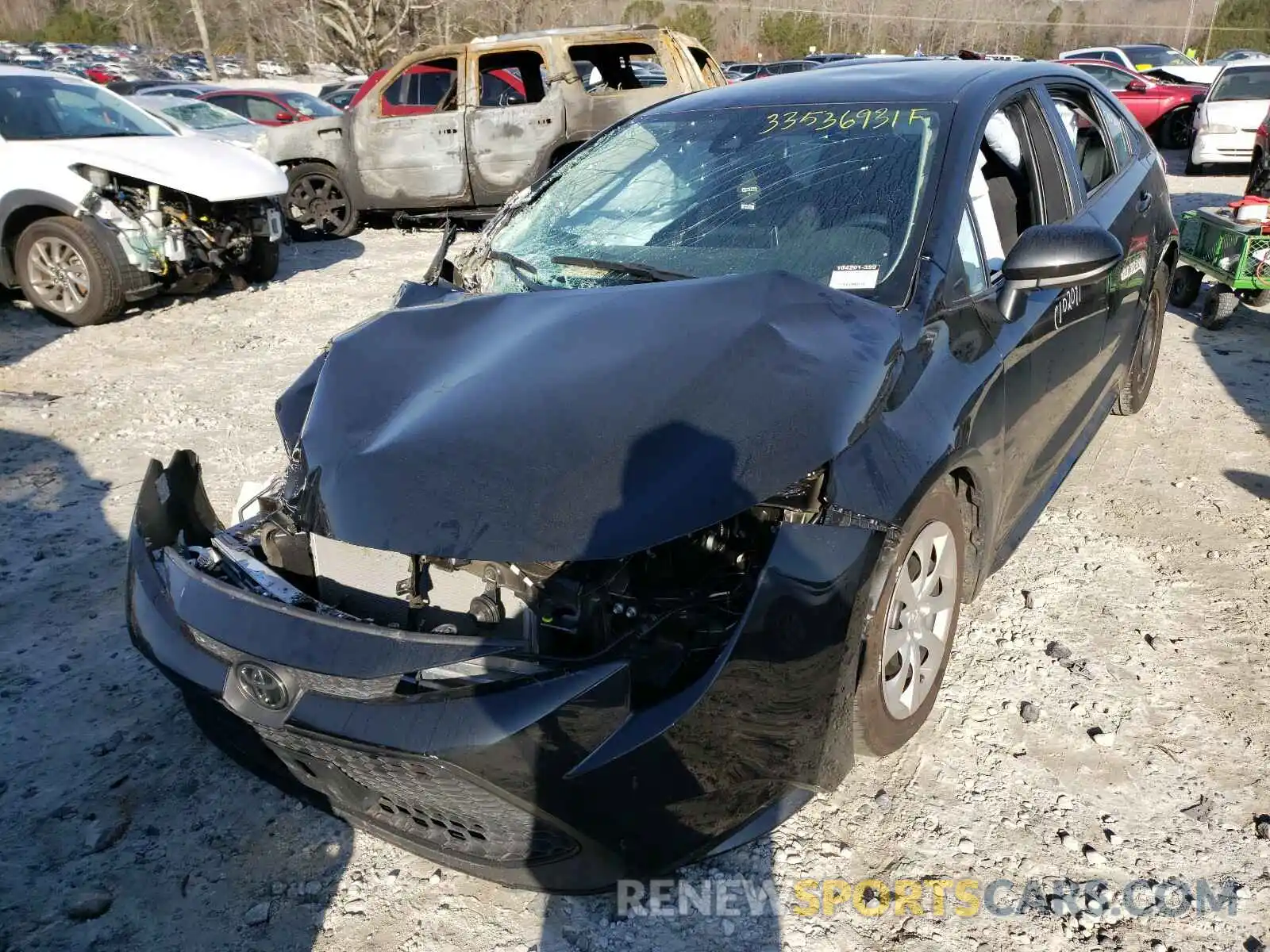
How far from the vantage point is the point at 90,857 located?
234cm

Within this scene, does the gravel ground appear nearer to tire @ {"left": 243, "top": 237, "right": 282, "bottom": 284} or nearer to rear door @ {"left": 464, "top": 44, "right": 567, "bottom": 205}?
tire @ {"left": 243, "top": 237, "right": 282, "bottom": 284}

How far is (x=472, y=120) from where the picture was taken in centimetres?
945

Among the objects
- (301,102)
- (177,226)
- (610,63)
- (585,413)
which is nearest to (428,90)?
(610,63)

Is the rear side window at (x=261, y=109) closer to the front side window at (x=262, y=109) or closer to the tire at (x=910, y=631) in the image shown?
the front side window at (x=262, y=109)

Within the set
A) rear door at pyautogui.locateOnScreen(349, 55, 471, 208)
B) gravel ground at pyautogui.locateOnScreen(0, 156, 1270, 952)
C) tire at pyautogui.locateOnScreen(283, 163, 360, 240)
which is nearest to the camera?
gravel ground at pyautogui.locateOnScreen(0, 156, 1270, 952)

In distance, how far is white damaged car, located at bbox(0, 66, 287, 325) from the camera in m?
6.79

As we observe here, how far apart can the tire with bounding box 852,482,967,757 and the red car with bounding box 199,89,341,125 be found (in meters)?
14.5

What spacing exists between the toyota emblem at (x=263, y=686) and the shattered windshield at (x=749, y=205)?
147cm

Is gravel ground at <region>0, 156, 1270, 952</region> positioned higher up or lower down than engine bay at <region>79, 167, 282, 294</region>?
lower down

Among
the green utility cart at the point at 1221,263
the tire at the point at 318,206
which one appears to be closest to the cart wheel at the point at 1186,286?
the green utility cart at the point at 1221,263

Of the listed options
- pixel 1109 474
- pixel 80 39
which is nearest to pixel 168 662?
pixel 1109 474

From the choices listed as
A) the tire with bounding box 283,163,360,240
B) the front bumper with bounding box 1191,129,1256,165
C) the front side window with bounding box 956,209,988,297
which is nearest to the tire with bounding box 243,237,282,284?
the tire with bounding box 283,163,360,240

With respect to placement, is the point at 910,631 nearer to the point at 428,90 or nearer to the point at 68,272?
the point at 68,272

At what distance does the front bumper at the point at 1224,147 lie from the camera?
473 inches
